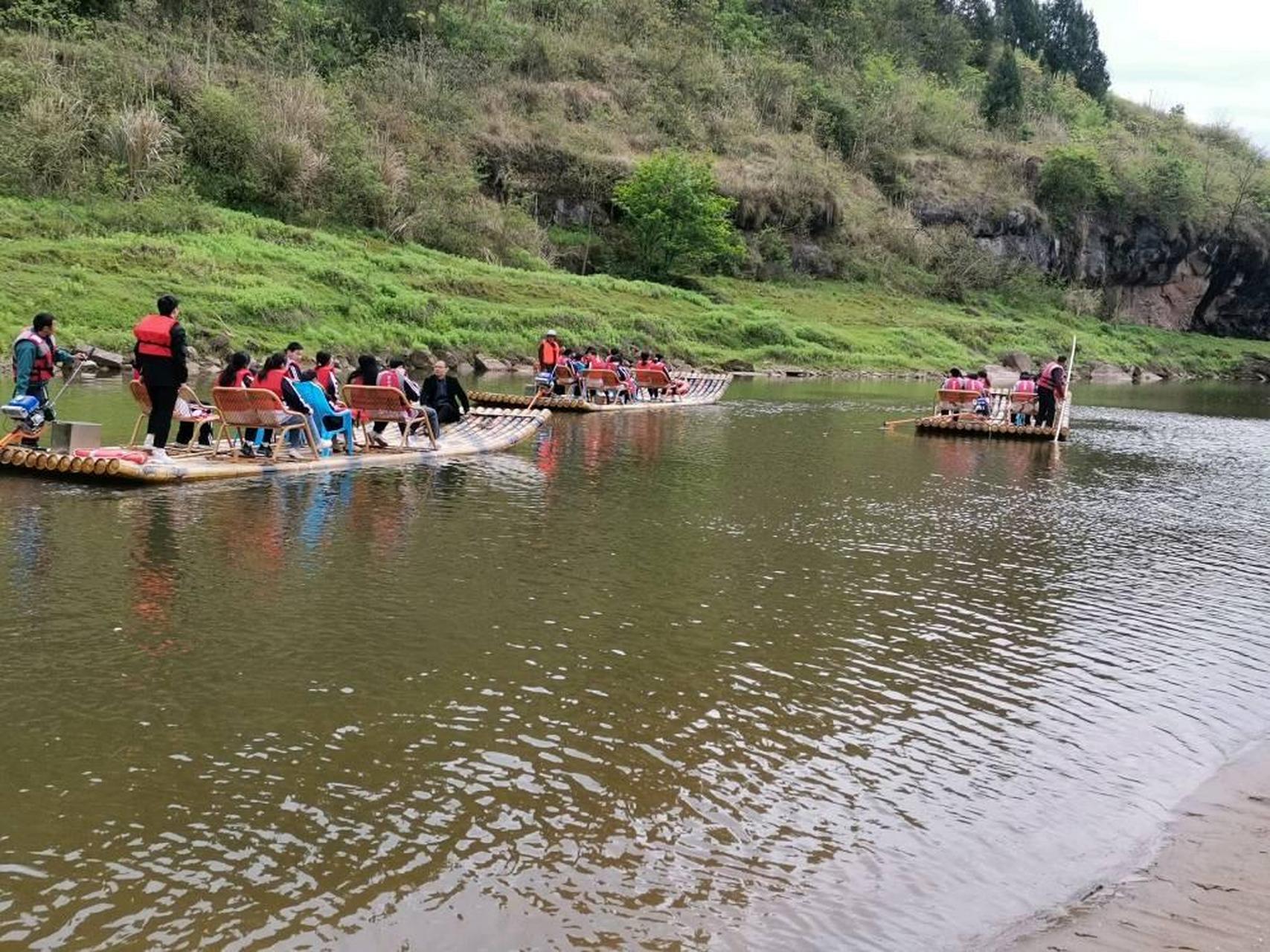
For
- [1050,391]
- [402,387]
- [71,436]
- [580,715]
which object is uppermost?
[1050,391]

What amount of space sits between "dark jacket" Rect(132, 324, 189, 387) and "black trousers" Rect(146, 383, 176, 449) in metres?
0.09

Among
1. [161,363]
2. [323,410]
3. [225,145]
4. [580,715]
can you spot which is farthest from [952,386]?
[225,145]

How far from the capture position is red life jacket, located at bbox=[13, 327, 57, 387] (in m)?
13.6

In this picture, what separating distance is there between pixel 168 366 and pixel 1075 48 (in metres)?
126

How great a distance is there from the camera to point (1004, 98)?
9369cm

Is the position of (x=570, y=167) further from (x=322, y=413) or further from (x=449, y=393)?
(x=322, y=413)

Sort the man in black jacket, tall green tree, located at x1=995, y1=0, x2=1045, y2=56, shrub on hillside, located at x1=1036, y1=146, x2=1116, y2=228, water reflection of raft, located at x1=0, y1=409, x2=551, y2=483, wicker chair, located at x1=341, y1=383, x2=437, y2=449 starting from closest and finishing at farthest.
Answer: water reflection of raft, located at x1=0, y1=409, x2=551, y2=483
wicker chair, located at x1=341, y1=383, x2=437, y2=449
the man in black jacket
shrub on hillside, located at x1=1036, y1=146, x2=1116, y2=228
tall green tree, located at x1=995, y1=0, x2=1045, y2=56

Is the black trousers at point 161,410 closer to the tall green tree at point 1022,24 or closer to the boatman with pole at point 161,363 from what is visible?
the boatman with pole at point 161,363

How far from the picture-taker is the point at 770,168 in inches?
2756

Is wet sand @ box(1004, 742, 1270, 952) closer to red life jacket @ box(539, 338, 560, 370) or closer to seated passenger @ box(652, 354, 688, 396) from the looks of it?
red life jacket @ box(539, 338, 560, 370)

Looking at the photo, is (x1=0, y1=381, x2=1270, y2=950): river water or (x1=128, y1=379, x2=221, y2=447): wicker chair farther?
(x1=128, y1=379, x2=221, y2=447): wicker chair

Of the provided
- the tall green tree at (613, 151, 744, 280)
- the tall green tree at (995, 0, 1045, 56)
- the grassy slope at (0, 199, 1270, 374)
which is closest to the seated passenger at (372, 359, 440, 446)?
the grassy slope at (0, 199, 1270, 374)

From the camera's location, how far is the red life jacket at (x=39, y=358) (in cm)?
1365

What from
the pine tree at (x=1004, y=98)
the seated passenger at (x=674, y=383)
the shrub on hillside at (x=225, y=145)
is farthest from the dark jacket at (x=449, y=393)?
the pine tree at (x=1004, y=98)
